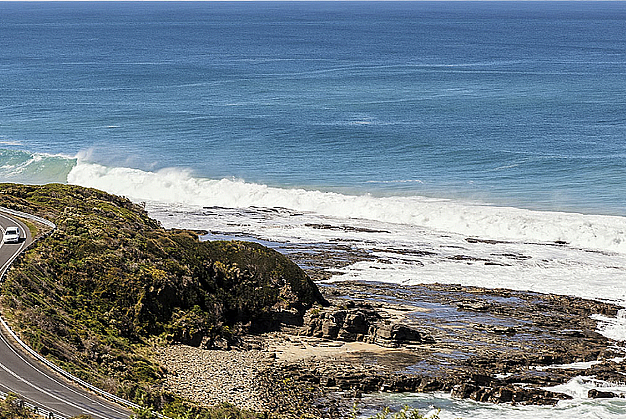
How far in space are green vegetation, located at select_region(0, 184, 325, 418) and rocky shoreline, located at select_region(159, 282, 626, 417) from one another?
4.04 ft

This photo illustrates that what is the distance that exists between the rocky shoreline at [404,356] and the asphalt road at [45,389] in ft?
17.0

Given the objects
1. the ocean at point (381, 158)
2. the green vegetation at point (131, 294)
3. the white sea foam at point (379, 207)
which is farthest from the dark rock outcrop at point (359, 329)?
the white sea foam at point (379, 207)

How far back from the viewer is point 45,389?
24266 mm

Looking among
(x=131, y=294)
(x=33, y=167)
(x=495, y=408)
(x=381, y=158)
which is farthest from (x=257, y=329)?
(x=33, y=167)

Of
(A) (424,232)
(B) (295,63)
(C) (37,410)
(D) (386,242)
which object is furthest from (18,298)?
(B) (295,63)

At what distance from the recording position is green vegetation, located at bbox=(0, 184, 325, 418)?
29.1 m

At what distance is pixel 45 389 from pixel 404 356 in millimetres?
15994

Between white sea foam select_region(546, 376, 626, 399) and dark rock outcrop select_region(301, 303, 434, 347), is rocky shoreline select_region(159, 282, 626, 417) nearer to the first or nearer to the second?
dark rock outcrop select_region(301, 303, 434, 347)

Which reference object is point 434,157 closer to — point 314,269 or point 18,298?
point 314,269

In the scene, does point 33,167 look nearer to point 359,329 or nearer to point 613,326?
point 359,329

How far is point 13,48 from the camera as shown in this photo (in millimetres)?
196250

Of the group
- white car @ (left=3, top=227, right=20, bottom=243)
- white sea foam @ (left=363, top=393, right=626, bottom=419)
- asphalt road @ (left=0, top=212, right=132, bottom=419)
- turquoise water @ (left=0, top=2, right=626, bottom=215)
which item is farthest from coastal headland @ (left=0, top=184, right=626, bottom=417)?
turquoise water @ (left=0, top=2, right=626, bottom=215)

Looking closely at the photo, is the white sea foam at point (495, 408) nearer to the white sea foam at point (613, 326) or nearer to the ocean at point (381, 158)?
the ocean at point (381, 158)

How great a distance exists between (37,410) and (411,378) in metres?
15.1
